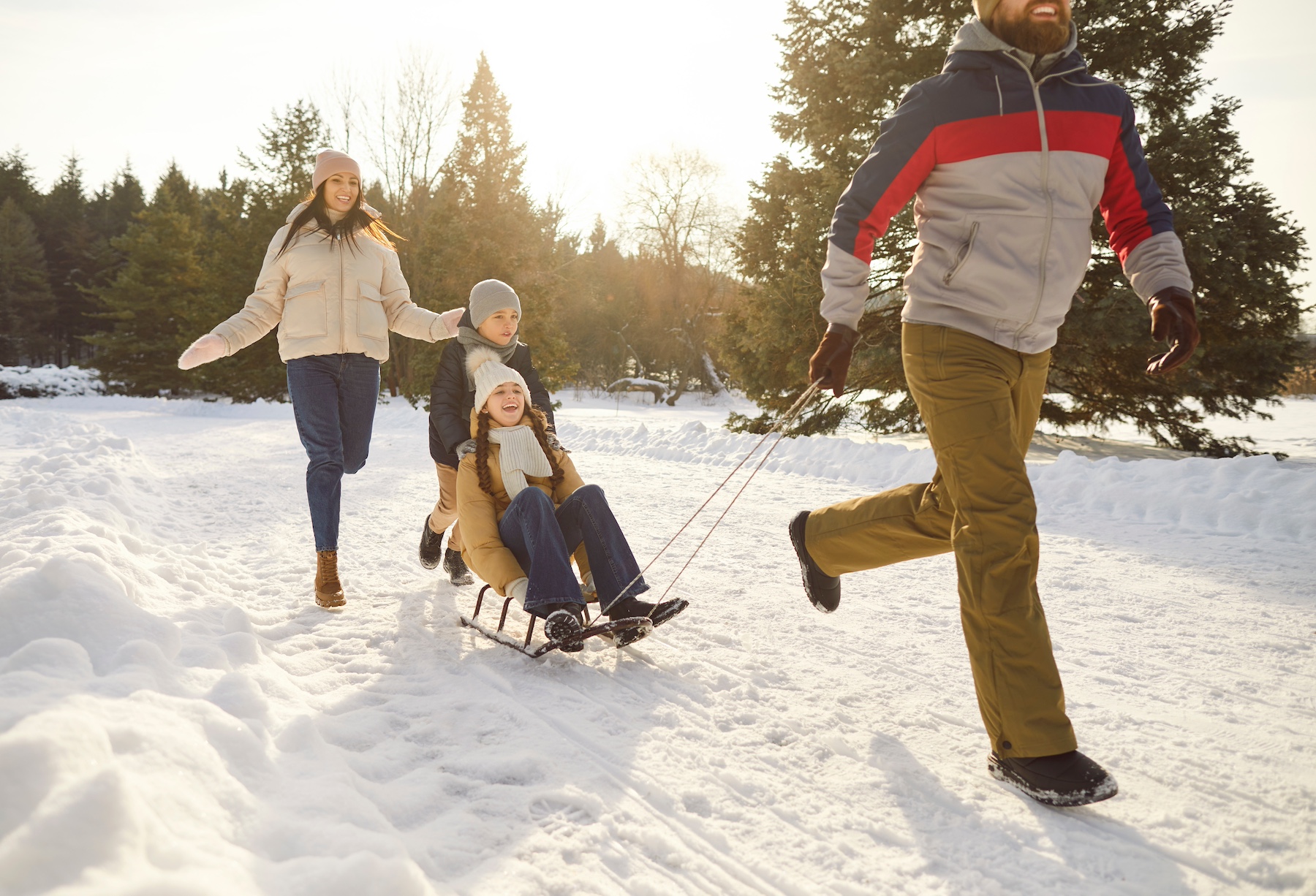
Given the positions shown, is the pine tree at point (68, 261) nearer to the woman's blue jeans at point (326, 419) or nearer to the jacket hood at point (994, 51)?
the woman's blue jeans at point (326, 419)

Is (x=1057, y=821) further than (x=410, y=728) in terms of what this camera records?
No

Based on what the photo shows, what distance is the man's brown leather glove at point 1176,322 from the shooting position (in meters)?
2.38

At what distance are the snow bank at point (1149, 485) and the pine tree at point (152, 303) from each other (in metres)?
27.8

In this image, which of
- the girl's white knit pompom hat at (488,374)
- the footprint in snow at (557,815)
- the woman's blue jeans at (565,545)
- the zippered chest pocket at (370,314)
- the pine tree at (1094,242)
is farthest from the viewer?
the pine tree at (1094,242)

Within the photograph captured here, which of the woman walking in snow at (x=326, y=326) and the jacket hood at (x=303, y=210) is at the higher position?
the jacket hood at (x=303, y=210)

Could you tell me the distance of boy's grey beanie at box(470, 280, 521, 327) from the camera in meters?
3.83

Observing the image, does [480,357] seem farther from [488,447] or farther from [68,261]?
[68,261]

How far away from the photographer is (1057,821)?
2051 millimetres

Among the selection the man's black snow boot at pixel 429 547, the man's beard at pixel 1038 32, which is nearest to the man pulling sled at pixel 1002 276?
the man's beard at pixel 1038 32

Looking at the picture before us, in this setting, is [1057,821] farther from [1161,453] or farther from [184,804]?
[1161,453]

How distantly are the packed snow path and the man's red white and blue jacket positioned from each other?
1.38 metres

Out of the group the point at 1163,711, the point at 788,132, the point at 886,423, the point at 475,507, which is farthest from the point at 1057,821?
the point at 788,132

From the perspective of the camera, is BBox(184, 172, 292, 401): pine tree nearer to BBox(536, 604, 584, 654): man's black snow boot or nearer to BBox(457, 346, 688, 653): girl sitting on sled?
BBox(457, 346, 688, 653): girl sitting on sled

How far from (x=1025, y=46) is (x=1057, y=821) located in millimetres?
2205
